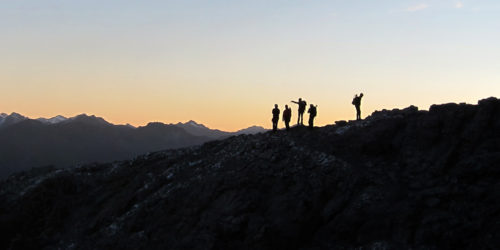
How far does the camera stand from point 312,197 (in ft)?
91.4

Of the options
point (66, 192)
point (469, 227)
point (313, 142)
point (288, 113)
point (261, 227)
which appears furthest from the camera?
point (66, 192)

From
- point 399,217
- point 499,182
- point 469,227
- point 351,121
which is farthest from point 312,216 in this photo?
point 351,121

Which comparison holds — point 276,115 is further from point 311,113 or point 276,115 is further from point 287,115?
point 311,113

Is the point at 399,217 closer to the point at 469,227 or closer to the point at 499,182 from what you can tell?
the point at 469,227

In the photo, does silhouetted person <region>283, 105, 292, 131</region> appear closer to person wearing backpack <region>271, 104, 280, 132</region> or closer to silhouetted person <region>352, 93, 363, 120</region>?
person wearing backpack <region>271, 104, 280, 132</region>

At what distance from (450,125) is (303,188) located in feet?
33.1

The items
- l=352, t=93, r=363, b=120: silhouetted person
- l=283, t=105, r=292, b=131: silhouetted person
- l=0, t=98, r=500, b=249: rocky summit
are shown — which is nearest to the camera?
l=0, t=98, r=500, b=249: rocky summit

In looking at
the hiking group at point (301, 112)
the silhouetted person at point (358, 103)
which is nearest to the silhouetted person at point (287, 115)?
the hiking group at point (301, 112)

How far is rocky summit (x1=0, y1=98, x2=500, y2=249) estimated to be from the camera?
2478 centimetres

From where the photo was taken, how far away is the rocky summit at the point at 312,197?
24781 millimetres

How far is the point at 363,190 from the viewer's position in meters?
27.3

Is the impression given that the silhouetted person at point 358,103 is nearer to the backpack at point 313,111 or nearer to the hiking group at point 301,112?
the hiking group at point 301,112

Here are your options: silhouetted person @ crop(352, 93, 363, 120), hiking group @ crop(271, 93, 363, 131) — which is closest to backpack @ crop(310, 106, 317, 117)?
hiking group @ crop(271, 93, 363, 131)

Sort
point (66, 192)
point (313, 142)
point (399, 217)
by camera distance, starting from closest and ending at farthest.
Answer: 1. point (399, 217)
2. point (313, 142)
3. point (66, 192)
